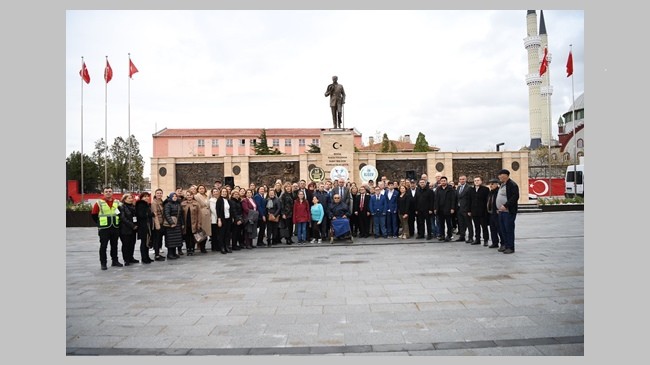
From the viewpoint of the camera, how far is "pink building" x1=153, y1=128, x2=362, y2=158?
6781 cm

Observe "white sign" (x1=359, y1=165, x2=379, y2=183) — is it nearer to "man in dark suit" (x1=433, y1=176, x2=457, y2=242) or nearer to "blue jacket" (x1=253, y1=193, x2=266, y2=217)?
"man in dark suit" (x1=433, y1=176, x2=457, y2=242)

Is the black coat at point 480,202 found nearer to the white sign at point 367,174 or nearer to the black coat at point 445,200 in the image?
the black coat at point 445,200

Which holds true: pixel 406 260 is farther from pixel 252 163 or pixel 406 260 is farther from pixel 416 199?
pixel 252 163

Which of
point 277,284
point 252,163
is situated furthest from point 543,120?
point 277,284

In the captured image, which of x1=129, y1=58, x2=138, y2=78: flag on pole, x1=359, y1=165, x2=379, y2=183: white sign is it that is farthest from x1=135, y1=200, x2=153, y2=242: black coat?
x1=129, y1=58, x2=138, y2=78: flag on pole

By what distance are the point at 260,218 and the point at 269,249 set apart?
99 cm

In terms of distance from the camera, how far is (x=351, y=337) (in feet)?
13.3

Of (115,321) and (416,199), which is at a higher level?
(416,199)

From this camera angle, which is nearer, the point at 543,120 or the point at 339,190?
the point at 339,190

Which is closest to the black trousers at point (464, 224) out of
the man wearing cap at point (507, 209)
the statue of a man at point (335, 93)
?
the man wearing cap at point (507, 209)

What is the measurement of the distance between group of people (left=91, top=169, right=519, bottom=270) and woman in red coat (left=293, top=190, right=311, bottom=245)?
1.1 inches

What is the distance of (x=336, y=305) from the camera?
525 centimetres

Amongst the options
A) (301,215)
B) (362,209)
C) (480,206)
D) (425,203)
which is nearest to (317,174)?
(362,209)

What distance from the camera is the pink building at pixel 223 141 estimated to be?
67.8 metres
